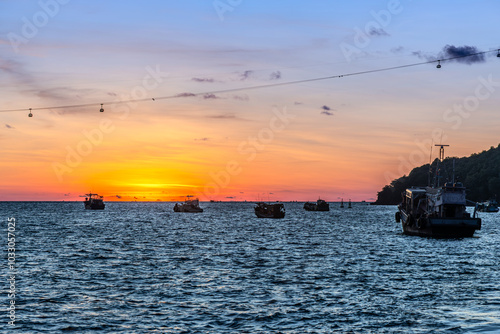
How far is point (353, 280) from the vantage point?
41375mm

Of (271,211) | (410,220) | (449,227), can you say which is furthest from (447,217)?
(271,211)

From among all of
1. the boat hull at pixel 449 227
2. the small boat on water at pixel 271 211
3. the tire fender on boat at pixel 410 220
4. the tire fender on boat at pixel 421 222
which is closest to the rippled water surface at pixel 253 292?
the boat hull at pixel 449 227

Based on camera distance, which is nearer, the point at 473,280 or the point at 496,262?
the point at 473,280

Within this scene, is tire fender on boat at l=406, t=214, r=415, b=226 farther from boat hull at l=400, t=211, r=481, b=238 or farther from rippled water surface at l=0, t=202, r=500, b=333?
rippled water surface at l=0, t=202, r=500, b=333

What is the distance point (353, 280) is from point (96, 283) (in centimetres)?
1809

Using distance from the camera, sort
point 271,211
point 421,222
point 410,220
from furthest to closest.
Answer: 1. point 271,211
2. point 410,220
3. point 421,222

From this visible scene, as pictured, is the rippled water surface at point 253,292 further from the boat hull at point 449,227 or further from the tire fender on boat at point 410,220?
the tire fender on boat at point 410,220

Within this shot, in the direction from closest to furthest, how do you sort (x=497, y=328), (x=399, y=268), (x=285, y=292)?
(x=497, y=328)
(x=285, y=292)
(x=399, y=268)

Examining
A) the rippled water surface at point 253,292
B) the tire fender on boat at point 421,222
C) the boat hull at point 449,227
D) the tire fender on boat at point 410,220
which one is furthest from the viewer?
the tire fender on boat at point 410,220

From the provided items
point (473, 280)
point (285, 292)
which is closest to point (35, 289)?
point (285, 292)

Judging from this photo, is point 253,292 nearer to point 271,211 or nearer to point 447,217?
point 447,217

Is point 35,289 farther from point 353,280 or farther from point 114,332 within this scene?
point 353,280

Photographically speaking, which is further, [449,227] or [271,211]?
[271,211]

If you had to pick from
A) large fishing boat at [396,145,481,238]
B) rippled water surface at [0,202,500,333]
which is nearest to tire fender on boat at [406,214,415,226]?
large fishing boat at [396,145,481,238]
